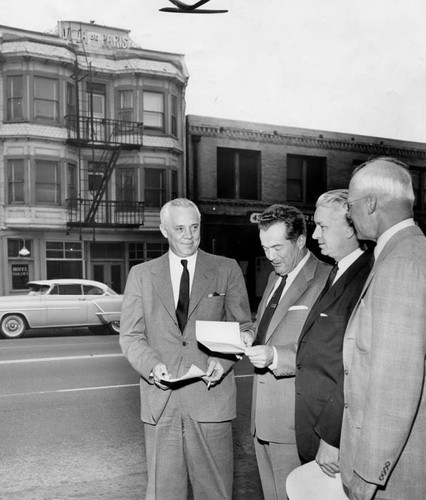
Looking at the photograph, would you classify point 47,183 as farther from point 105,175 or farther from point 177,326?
point 177,326

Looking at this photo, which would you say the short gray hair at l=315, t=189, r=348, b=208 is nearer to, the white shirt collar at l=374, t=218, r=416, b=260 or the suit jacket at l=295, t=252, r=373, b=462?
the suit jacket at l=295, t=252, r=373, b=462

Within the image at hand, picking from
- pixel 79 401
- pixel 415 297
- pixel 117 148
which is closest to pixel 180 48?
pixel 117 148

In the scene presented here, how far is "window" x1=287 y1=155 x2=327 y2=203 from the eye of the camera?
→ 20719mm

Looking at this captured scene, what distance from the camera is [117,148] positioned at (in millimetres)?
17125

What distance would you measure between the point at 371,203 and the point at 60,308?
13001 millimetres

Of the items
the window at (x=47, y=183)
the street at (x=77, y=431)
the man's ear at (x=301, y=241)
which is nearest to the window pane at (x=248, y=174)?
the window at (x=47, y=183)

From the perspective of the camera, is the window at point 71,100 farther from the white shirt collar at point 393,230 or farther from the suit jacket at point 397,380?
the suit jacket at point 397,380

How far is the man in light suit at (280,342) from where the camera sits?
2857 millimetres

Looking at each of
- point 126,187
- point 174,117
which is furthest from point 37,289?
point 174,117

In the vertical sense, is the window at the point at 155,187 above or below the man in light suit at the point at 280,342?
above

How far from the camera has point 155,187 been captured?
18.3 metres

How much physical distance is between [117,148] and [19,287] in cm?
529

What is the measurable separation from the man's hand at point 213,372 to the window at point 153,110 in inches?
617

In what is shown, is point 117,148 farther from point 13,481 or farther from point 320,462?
point 320,462
